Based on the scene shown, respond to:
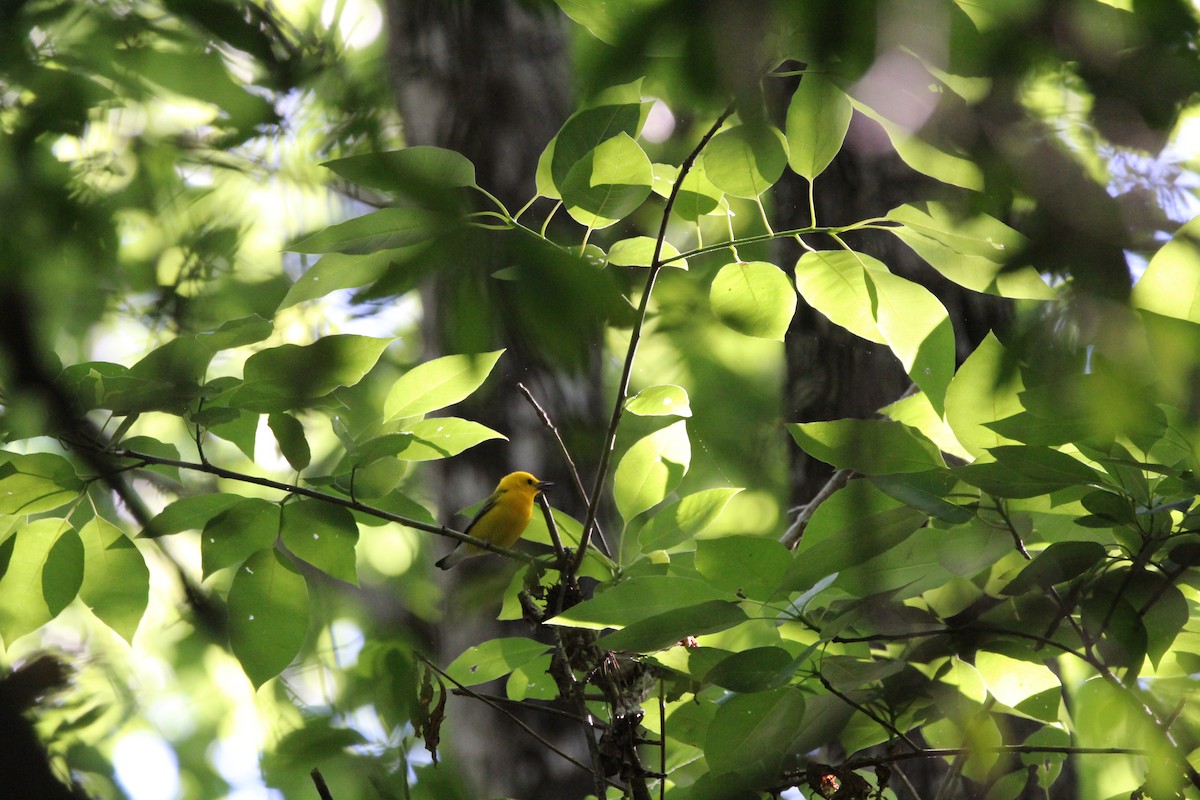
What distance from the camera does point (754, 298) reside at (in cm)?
135

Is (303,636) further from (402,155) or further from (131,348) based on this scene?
(131,348)

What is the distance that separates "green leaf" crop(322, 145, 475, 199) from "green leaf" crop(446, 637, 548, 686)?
2.69ft

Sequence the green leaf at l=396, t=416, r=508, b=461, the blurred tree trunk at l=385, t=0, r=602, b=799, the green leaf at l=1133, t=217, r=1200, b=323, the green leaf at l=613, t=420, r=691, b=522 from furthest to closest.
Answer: the blurred tree trunk at l=385, t=0, r=602, b=799
the green leaf at l=613, t=420, r=691, b=522
the green leaf at l=396, t=416, r=508, b=461
the green leaf at l=1133, t=217, r=1200, b=323

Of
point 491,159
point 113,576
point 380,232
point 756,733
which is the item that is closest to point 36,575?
point 113,576

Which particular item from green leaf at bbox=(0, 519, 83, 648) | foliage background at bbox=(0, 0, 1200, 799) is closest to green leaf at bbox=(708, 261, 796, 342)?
foliage background at bbox=(0, 0, 1200, 799)

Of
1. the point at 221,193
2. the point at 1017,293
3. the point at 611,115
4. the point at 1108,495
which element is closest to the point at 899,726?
the point at 1108,495

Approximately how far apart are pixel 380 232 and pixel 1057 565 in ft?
2.71

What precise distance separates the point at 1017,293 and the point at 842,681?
1.71 ft

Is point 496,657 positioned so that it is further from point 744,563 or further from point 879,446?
point 879,446

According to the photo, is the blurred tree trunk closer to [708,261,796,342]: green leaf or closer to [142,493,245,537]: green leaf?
[142,493,245,537]: green leaf

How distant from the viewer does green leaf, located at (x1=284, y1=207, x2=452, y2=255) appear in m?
0.71

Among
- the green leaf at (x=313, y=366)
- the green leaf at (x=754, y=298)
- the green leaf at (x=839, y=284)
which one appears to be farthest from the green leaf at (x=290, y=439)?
the green leaf at (x=839, y=284)

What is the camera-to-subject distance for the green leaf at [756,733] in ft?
3.84

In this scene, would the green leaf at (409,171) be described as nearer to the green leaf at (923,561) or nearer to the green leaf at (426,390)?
the green leaf at (426,390)
